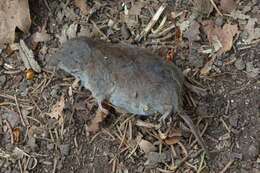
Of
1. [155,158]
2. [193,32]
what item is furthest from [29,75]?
[193,32]

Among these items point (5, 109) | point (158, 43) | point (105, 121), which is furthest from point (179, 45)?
point (5, 109)

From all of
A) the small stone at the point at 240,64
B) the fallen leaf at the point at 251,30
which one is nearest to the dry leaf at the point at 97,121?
the small stone at the point at 240,64

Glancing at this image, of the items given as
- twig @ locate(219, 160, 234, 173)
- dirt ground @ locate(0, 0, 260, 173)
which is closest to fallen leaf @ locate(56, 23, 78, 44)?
dirt ground @ locate(0, 0, 260, 173)

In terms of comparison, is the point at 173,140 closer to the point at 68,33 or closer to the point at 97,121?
the point at 97,121

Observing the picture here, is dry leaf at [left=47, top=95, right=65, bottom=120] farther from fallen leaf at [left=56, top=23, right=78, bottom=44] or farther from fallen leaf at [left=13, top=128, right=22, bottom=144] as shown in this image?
fallen leaf at [left=56, top=23, right=78, bottom=44]

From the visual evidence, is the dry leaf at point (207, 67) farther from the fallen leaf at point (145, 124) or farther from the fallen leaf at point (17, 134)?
the fallen leaf at point (17, 134)

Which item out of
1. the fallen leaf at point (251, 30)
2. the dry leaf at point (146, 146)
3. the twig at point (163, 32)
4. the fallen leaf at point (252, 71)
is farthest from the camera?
the twig at point (163, 32)
